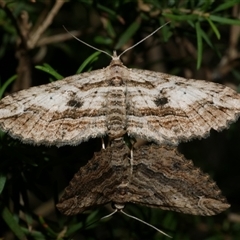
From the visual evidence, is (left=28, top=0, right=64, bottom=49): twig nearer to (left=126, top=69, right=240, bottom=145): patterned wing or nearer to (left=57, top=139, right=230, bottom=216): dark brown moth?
(left=126, top=69, right=240, bottom=145): patterned wing

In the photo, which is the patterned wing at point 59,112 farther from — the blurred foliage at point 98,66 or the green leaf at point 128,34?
the green leaf at point 128,34

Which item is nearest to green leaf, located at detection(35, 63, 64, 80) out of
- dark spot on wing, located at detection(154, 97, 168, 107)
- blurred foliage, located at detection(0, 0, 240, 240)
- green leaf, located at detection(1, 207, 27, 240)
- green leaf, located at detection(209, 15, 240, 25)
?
blurred foliage, located at detection(0, 0, 240, 240)

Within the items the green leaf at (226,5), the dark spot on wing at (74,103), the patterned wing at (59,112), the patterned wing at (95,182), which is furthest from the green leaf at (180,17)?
the patterned wing at (95,182)

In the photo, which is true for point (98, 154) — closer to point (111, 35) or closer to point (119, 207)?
point (119, 207)

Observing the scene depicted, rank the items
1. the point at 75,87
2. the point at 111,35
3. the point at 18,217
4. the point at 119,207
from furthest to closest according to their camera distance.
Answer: the point at 111,35 < the point at 75,87 < the point at 18,217 < the point at 119,207

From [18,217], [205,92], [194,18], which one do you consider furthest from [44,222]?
[194,18]

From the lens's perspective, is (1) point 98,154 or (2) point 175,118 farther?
(2) point 175,118
